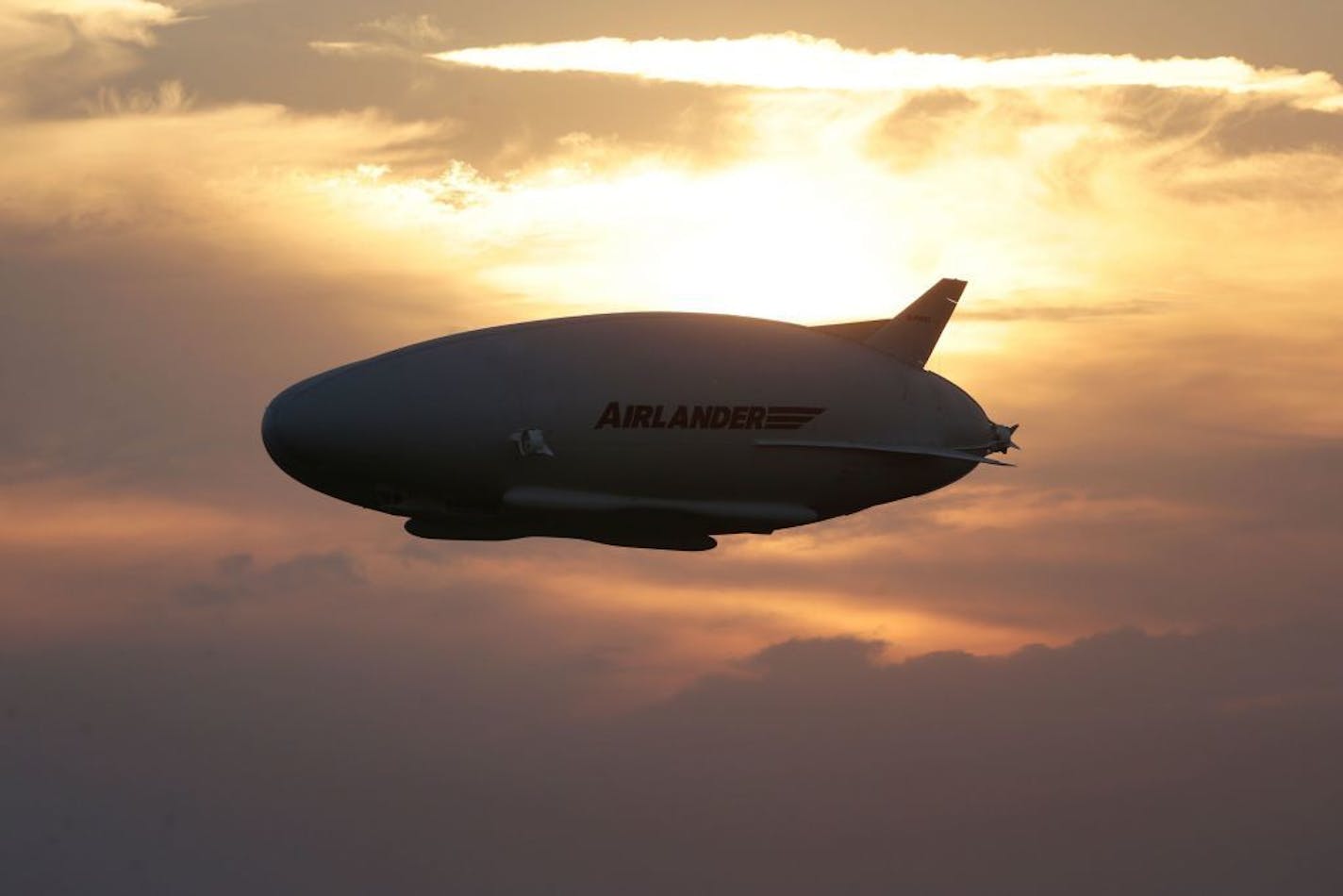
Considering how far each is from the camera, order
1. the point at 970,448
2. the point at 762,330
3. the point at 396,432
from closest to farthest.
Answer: the point at 396,432, the point at 762,330, the point at 970,448

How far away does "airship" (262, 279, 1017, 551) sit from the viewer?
Answer: 94562 millimetres

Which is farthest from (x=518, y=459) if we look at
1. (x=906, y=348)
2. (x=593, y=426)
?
(x=906, y=348)

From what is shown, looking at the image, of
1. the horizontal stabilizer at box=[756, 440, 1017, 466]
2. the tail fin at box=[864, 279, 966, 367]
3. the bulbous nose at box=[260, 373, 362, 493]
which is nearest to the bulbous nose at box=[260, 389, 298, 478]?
the bulbous nose at box=[260, 373, 362, 493]

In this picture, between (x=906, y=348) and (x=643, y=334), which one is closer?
(x=643, y=334)

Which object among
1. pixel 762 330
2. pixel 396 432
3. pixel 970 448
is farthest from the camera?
pixel 970 448

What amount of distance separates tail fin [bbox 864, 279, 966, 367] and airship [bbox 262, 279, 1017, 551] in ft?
7.32

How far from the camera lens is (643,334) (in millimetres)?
97750

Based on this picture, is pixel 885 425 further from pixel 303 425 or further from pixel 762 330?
pixel 303 425

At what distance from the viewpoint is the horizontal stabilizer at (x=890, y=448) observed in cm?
9964

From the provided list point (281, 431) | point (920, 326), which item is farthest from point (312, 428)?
point (920, 326)

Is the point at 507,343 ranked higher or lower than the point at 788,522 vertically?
higher

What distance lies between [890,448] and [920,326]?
7781 mm

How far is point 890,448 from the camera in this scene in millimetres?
103000

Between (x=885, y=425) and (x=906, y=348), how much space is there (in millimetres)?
5210
